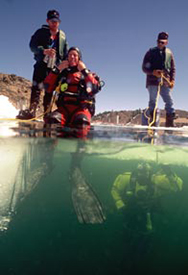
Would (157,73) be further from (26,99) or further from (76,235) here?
(26,99)

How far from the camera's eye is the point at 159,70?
706cm

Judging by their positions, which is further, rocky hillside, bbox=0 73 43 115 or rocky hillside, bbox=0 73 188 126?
rocky hillside, bbox=0 73 43 115

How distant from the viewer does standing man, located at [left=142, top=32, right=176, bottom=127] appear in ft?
23.5

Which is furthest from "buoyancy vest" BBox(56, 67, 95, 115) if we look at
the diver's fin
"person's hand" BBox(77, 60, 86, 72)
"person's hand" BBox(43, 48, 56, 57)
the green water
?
the diver's fin

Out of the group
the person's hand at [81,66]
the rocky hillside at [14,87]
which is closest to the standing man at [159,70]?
the person's hand at [81,66]

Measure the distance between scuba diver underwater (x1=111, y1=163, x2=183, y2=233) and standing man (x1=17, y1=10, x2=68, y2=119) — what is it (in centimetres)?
512

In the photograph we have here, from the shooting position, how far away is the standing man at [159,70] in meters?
7.17

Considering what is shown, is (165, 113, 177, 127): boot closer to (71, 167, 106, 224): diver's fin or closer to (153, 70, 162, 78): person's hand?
(153, 70, 162, 78): person's hand

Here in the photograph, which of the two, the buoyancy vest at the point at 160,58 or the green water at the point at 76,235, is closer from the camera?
the green water at the point at 76,235

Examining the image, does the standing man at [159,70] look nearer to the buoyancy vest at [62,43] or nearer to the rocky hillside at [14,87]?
the buoyancy vest at [62,43]

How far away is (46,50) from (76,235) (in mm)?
6010

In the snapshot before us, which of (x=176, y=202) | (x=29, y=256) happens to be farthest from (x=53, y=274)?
(x=176, y=202)

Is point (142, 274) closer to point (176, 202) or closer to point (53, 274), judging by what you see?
point (53, 274)

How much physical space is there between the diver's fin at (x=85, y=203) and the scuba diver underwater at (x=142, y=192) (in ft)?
0.46
